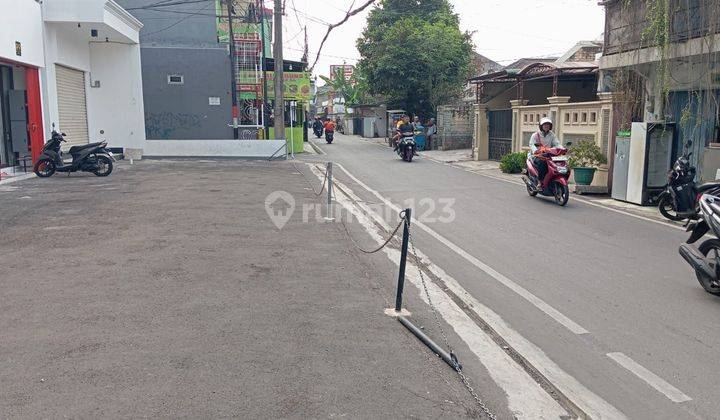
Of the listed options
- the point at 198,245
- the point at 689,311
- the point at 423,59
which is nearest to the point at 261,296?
the point at 198,245

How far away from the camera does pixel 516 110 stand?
22578 millimetres

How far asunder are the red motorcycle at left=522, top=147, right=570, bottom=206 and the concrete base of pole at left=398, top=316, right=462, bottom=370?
8.41 metres

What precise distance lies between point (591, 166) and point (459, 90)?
23.7 meters

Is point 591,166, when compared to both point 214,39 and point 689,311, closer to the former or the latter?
point 689,311

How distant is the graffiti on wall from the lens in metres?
30.8

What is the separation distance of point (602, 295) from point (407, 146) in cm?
1832

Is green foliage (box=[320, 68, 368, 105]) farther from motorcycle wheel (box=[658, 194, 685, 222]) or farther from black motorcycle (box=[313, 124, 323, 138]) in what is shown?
motorcycle wheel (box=[658, 194, 685, 222])

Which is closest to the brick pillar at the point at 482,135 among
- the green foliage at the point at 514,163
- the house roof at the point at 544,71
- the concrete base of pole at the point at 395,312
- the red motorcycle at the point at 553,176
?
the house roof at the point at 544,71

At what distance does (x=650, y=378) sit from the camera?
4.55m

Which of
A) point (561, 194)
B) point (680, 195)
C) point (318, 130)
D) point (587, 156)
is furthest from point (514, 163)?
point (318, 130)

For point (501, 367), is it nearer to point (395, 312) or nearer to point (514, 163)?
point (395, 312)

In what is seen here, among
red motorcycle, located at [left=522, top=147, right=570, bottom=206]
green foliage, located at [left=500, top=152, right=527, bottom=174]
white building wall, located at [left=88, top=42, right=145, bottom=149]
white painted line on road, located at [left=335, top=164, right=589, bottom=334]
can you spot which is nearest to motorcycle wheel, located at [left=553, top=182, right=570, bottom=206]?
red motorcycle, located at [left=522, top=147, right=570, bottom=206]

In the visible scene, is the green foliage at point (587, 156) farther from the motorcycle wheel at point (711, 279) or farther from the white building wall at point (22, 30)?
the white building wall at point (22, 30)

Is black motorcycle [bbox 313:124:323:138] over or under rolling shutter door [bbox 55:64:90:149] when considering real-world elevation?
under
